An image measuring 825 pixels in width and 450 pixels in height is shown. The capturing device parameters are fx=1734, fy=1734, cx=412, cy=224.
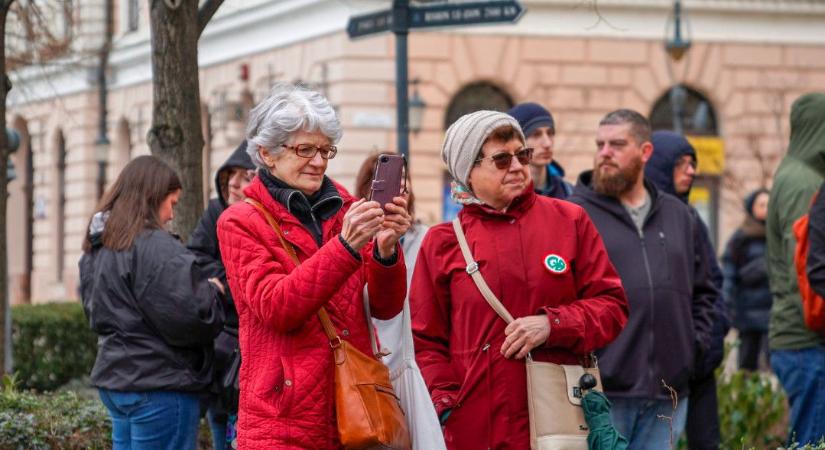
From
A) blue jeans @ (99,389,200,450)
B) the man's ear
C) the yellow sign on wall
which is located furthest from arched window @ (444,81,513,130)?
blue jeans @ (99,389,200,450)

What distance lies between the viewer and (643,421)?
7.25m

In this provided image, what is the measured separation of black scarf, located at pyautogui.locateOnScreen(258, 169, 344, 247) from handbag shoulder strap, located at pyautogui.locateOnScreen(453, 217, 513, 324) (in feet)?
1.87

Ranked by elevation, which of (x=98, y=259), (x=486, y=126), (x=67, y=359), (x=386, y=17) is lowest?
(x=67, y=359)

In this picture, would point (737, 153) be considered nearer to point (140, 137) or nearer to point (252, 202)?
point (140, 137)

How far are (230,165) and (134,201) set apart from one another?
1.22m

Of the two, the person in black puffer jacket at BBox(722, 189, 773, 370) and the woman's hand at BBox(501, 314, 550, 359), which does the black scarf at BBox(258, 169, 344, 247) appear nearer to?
the woman's hand at BBox(501, 314, 550, 359)

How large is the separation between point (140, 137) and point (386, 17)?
75.3ft

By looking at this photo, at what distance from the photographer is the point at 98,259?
7.23 meters

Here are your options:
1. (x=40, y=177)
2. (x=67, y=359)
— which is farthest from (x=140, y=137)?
(x=67, y=359)

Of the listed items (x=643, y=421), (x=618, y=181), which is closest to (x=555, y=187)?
(x=618, y=181)

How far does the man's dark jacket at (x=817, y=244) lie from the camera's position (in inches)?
292

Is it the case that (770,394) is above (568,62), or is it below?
below

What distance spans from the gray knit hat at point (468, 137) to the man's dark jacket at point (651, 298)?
1.48 metres

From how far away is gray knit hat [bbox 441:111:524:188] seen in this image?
5.89 m
